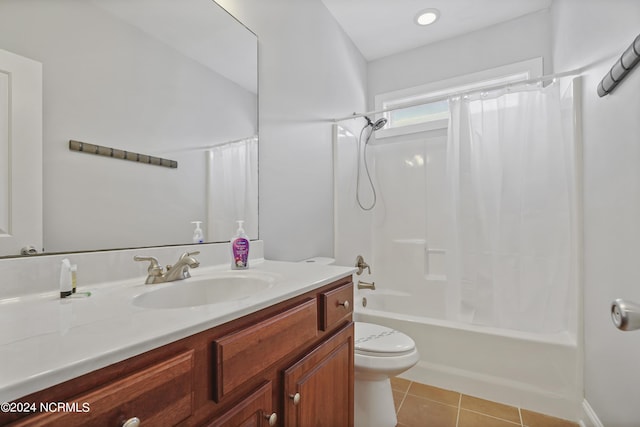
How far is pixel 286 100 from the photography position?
69.6 inches

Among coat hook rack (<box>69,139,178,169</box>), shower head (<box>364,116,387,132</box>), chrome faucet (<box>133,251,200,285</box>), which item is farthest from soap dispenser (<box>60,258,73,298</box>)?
shower head (<box>364,116,387,132</box>)

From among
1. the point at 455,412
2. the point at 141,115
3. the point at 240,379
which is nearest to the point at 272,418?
the point at 240,379

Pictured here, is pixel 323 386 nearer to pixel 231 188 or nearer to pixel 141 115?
pixel 231 188

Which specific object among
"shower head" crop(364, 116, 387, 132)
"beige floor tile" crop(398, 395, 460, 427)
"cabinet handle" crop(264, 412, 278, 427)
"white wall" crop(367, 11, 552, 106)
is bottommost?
"beige floor tile" crop(398, 395, 460, 427)

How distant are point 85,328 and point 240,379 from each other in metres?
0.31

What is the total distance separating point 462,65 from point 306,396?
286 cm

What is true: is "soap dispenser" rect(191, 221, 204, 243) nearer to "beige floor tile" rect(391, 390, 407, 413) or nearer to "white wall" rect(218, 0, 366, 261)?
"white wall" rect(218, 0, 366, 261)

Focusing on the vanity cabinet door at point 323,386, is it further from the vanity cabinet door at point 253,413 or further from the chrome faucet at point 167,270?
the chrome faucet at point 167,270

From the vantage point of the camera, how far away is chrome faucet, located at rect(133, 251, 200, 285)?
94 cm

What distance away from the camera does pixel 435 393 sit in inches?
69.8

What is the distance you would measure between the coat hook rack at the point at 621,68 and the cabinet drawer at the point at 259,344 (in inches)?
46.7

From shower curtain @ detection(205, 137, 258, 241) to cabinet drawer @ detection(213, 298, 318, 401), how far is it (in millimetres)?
613

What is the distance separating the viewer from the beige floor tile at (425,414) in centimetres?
152

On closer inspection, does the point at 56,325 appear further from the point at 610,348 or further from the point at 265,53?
the point at 610,348
